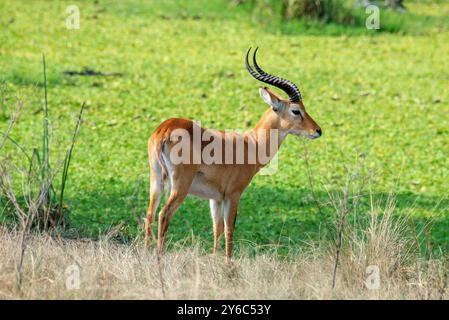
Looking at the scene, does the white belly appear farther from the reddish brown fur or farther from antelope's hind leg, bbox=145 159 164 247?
antelope's hind leg, bbox=145 159 164 247

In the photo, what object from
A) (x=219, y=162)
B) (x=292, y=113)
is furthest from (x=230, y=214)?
(x=292, y=113)

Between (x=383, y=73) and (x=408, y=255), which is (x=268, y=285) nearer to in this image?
(x=408, y=255)

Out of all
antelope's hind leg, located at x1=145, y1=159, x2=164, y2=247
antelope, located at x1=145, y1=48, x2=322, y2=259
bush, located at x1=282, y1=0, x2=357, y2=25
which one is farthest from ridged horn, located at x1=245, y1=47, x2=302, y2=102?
bush, located at x1=282, y1=0, x2=357, y2=25

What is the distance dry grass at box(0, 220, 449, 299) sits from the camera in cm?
617

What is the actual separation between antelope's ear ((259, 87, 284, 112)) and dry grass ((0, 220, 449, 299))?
1206mm

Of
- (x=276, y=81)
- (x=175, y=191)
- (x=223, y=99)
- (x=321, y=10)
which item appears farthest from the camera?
(x=321, y=10)

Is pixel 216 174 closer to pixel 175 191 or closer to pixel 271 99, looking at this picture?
pixel 175 191

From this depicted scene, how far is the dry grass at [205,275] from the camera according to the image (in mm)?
6172

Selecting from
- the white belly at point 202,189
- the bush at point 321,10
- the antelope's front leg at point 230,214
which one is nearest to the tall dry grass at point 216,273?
the antelope's front leg at point 230,214

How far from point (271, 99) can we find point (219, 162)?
65cm

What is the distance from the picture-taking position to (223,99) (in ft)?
41.6
